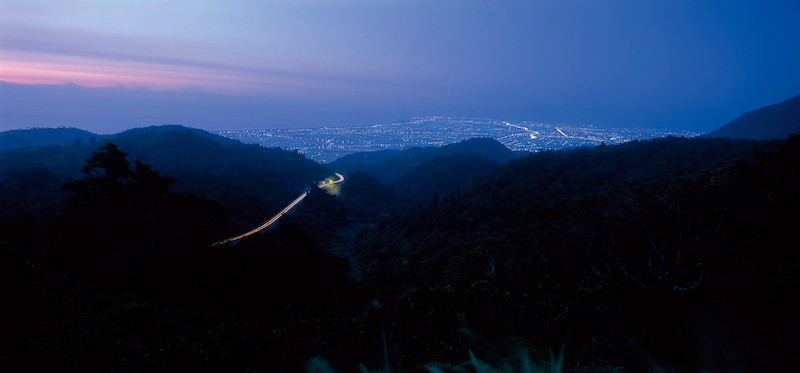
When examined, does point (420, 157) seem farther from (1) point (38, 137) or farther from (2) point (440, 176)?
(1) point (38, 137)

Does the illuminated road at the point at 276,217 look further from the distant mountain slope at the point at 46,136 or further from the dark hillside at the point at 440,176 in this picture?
the distant mountain slope at the point at 46,136

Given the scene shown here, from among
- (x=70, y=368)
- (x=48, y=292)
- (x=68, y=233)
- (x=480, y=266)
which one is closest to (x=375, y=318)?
(x=70, y=368)

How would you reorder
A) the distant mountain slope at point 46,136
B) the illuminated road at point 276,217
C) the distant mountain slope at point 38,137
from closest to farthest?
1. the illuminated road at point 276,217
2. the distant mountain slope at point 46,136
3. the distant mountain slope at point 38,137

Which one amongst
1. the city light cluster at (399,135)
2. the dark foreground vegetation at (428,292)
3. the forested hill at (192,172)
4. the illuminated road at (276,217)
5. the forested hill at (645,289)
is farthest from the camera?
the city light cluster at (399,135)

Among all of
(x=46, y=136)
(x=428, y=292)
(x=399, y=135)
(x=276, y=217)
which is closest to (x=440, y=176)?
(x=276, y=217)

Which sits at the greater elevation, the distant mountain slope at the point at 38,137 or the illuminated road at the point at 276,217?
the distant mountain slope at the point at 38,137

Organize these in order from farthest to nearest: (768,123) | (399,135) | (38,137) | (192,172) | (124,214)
Answer: (399,135) < (38,137) < (768,123) < (192,172) < (124,214)

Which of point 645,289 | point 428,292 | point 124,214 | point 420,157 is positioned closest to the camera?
point 645,289

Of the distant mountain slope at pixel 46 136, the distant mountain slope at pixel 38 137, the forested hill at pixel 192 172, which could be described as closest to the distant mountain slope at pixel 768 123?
the forested hill at pixel 192 172
